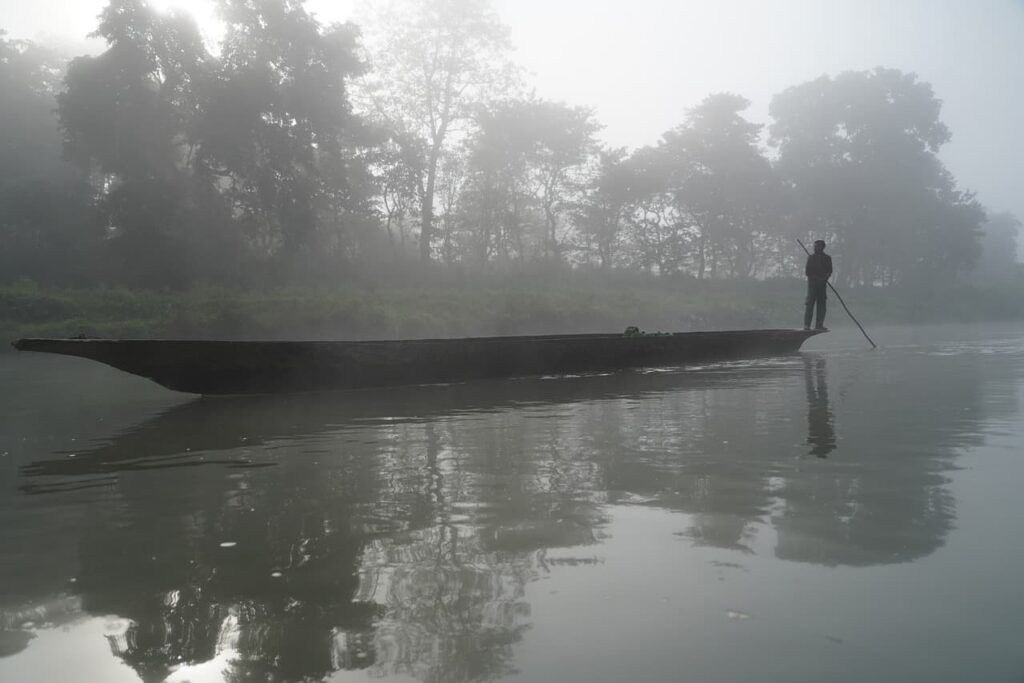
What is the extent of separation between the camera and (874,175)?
121ft

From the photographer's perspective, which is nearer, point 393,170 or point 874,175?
point 393,170

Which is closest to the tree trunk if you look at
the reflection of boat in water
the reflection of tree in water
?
the reflection of boat in water

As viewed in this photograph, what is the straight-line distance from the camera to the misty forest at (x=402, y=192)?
68.6 ft

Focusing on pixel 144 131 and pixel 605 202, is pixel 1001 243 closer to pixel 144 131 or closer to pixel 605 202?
pixel 605 202

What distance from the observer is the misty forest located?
20.9 meters

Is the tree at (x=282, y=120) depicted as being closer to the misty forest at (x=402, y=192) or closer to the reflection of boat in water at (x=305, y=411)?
the misty forest at (x=402, y=192)

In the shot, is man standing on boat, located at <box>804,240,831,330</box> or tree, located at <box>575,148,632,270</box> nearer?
man standing on boat, located at <box>804,240,831,330</box>

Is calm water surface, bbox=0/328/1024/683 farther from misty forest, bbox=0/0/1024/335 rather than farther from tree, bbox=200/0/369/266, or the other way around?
tree, bbox=200/0/369/266

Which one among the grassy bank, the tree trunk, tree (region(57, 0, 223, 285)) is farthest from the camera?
the tree trunk

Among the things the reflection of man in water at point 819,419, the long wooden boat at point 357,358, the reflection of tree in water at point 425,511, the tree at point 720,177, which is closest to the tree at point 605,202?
the tree at point 720,177

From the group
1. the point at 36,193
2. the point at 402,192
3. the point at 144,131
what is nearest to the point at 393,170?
the point at 402,192

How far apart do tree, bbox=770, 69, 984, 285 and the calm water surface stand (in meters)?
35.0

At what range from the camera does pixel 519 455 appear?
407cm

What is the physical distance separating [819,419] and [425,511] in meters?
3.53
